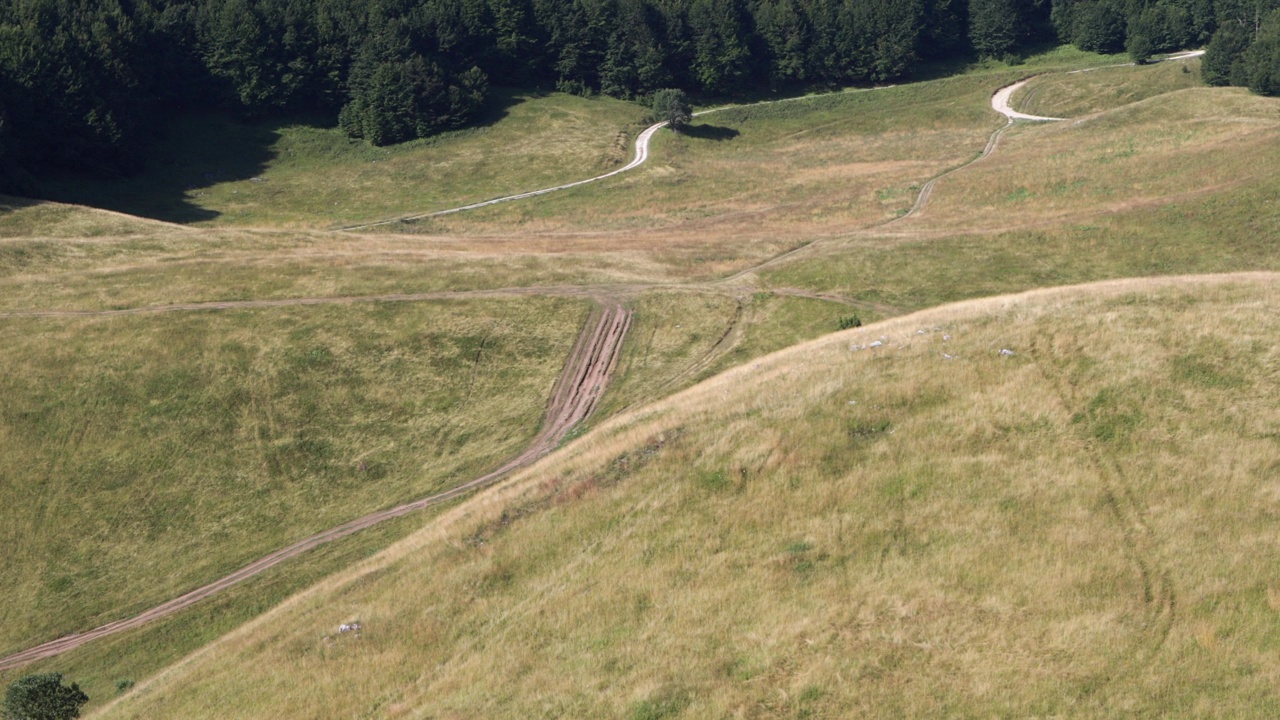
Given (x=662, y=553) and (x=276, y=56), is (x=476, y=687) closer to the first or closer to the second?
(x=662, y=553)

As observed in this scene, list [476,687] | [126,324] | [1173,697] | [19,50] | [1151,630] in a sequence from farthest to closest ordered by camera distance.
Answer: [19,50]
[126,324]
[476,687]
[1151,630]
[1173,697]

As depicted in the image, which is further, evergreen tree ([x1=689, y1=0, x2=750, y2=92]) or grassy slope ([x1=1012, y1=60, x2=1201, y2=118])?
evergreen tree ([x1=689, y1=0, x2=750, y2=92])

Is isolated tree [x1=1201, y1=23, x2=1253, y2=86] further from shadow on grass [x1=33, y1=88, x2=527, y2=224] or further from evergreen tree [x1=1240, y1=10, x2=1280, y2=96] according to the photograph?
shadow on grass [x1=33, y1=88, x2=527, y2=224]

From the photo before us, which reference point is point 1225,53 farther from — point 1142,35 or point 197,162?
point 197,162

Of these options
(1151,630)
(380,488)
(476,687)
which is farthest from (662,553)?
(380,488)

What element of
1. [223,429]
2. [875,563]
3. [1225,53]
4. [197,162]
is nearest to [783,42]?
[1225,53]

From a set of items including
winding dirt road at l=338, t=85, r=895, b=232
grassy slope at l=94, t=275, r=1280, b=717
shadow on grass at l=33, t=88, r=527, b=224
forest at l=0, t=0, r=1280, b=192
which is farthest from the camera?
forest at l=0, t=0, r=1280, b=192

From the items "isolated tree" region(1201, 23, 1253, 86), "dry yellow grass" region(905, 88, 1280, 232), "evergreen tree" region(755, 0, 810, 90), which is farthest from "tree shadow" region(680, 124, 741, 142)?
"isolated tree" region(1201, 23, 1253, 86)
